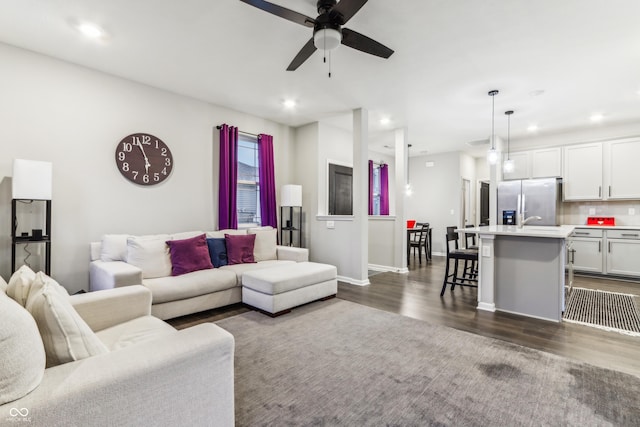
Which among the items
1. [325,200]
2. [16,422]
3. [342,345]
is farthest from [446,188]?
[16,422]

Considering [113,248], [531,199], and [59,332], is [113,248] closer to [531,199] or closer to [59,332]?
[59,332]

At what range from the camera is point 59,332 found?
1.17m

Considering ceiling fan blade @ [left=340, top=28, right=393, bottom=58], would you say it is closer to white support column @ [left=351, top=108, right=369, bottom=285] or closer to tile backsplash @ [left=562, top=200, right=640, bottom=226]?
white support column @ [left=351, top=108, right=369, bottom=285]

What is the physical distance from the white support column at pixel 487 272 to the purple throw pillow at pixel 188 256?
335 cm

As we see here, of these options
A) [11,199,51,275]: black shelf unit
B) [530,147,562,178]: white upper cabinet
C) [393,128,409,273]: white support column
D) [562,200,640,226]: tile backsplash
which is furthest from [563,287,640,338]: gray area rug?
[11,199,51,275]: black shelf unit

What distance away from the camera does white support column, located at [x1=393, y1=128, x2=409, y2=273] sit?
18.7ft

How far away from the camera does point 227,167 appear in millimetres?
4668

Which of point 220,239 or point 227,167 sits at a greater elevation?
point 227,167

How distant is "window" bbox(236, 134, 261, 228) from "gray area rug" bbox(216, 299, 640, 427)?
2.53 meters

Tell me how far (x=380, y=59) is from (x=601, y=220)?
5.63 meters

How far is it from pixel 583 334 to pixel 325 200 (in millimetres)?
3994

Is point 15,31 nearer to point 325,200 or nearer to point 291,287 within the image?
point 291,287

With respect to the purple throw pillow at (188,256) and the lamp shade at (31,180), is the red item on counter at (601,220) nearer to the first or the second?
the purple throw pillow at (188,256)

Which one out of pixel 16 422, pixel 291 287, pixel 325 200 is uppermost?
pixel 325 200
